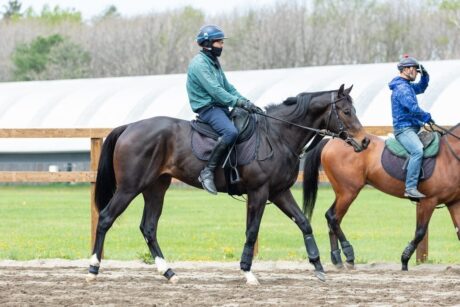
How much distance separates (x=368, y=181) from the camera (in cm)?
1302

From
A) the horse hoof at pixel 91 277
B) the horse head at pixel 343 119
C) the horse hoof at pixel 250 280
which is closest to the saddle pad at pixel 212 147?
the horse head at pixel 343 119

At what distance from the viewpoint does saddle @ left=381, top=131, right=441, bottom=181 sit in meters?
12.4

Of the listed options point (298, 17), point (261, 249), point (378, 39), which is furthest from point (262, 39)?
point (261, 249)

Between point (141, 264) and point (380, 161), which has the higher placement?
point (380, 161)

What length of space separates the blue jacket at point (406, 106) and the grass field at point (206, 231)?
198 centimetres

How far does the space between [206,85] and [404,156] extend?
3017 mm

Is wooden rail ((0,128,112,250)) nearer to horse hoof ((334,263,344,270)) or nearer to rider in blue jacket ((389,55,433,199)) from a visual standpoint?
horse hoof ((334,263,344,270))

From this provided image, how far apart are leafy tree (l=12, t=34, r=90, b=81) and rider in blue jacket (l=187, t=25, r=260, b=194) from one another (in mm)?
59996

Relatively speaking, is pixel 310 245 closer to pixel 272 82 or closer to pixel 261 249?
pixel 261 249

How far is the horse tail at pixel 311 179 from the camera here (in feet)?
42.9

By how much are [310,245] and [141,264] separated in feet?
8.36

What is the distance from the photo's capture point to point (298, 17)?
77125 millimetres

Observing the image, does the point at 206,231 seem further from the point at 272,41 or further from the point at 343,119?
the point at 272,41

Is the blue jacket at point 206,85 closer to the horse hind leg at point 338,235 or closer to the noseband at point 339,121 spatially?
the noseband at point 339,121
